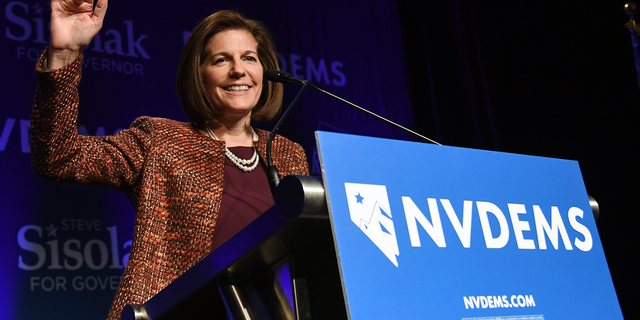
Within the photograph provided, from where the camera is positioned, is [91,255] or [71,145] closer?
A: [71,145]

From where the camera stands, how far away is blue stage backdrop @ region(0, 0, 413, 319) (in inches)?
103

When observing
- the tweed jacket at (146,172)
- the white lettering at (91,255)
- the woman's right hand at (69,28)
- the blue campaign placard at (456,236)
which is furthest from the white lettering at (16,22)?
the blue campaign placard at (456,236)

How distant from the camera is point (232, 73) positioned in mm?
1737

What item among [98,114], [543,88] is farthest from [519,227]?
[543,88]

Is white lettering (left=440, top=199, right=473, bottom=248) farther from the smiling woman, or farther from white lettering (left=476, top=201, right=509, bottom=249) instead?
the smiling woman

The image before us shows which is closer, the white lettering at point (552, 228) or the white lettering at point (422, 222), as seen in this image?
the white lettering at point (422, 222)

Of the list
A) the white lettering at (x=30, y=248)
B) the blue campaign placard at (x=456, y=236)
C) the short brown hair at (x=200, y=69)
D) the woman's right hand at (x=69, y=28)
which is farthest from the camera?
the white lettering at (x=30, y=248)

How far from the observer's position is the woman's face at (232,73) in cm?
172

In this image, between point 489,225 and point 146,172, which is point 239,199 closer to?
point 146,172

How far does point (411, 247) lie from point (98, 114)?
2369 mm

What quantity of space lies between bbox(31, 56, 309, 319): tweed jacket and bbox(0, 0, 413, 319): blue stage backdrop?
4.35 feet

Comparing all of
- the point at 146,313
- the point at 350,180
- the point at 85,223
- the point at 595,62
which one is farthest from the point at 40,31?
the point at 595,62

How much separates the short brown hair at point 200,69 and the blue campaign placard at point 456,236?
989 millimetres

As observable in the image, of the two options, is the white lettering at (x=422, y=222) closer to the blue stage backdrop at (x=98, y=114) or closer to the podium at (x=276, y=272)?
the podium at (x=276, y=272)
